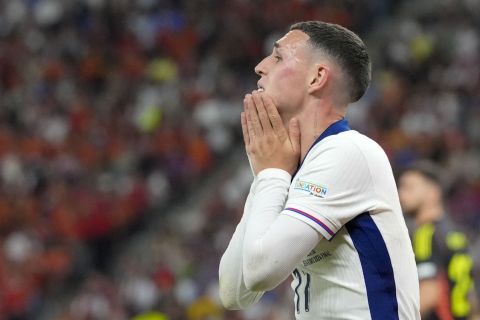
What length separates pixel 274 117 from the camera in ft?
9.96

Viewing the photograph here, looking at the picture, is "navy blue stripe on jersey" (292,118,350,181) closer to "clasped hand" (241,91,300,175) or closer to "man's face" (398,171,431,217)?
"clasped hand" (241,91,300,175)

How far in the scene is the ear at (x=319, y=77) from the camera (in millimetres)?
3018

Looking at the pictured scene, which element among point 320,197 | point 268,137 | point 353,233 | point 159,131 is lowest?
point 353,233

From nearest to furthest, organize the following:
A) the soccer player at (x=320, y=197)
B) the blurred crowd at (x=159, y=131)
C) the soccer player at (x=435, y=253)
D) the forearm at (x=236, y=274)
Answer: the soccer player at (x=320, y=197) → the forearm at (x=236, y=274) → the soccer player at (x=435, y=253) → the blurred crowd at (x=159, y=131)

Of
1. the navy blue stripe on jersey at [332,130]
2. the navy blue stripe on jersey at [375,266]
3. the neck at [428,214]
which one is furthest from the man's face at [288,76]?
the neck at [428,214]

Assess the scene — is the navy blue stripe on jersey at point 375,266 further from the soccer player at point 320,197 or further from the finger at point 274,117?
the finger at point 274,117

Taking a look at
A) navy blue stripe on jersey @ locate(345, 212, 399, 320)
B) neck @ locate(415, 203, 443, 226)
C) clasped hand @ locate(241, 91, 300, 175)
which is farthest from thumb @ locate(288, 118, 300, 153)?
neck @ locate(415, 203, 443, 226)

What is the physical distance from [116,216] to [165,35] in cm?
338

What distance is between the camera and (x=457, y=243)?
5277mm

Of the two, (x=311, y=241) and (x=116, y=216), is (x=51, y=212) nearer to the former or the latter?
(x=116, y=216)

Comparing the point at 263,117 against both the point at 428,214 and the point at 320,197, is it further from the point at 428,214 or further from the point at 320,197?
the point at 428,214

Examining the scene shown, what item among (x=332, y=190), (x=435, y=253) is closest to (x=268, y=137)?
(x=332, y=190)

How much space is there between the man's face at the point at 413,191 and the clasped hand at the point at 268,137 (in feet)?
8.53

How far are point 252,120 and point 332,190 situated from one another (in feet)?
1.27
